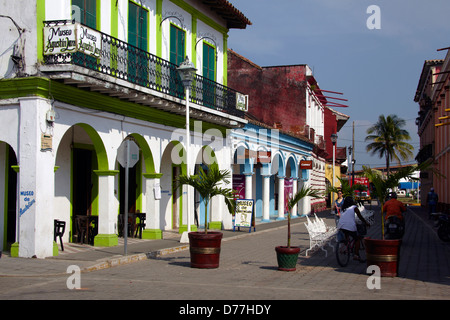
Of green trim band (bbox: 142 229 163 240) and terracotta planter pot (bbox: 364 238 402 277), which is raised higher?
terracotta planter pot (bbox: 364 238 402 277)

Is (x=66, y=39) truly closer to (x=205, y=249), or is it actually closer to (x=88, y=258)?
(x=88, y=258)

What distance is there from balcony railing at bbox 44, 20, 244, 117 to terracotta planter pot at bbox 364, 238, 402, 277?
24.2 ft

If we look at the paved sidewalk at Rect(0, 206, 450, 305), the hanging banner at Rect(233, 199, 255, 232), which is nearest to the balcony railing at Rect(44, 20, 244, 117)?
the hanging banner at Rect(233, 199, 255, 232)

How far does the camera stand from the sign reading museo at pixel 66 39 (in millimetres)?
12266

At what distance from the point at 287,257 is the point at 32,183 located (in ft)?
18.9

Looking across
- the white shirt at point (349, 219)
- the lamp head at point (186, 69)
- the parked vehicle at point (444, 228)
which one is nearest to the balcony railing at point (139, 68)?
the lamp head at point (186, 69)

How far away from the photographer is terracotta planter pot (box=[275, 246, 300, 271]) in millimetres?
11375

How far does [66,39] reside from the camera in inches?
484

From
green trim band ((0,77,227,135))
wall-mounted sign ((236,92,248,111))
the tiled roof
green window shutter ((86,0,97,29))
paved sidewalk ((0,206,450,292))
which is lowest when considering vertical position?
paved sidewalk ((0,206,450,292))

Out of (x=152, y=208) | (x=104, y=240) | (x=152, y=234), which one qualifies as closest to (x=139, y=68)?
(x=152, y=208)

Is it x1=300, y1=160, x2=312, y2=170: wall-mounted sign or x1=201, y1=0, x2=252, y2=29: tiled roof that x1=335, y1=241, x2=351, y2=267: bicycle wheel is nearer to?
x1=201, y1=0, x2=252, y2=29: tiled roof

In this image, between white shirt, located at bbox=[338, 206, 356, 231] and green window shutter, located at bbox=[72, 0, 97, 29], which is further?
green window shutter, located at bbox=[72, 0, 97, 29]
